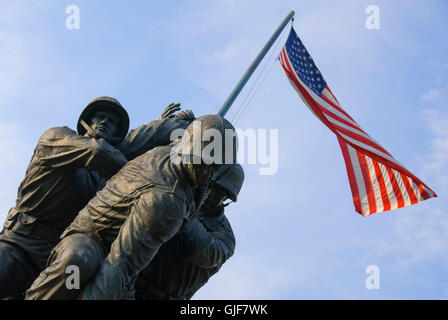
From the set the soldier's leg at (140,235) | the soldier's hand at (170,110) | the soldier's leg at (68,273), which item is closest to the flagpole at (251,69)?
the soldier's hand at (170,110)

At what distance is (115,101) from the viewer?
8.33m

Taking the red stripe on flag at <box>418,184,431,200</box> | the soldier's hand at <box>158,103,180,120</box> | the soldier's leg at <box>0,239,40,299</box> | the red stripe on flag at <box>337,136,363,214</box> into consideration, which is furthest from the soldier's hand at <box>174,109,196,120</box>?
the red stripe on flag at <box>418,184,431,200</box>

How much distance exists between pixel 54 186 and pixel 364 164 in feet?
22.4

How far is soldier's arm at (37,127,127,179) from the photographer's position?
24.4 feet

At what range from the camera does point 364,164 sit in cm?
1301

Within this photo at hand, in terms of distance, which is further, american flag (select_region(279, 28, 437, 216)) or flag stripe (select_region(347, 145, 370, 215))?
flag stripe (select_region(347, 145, 370, 215))

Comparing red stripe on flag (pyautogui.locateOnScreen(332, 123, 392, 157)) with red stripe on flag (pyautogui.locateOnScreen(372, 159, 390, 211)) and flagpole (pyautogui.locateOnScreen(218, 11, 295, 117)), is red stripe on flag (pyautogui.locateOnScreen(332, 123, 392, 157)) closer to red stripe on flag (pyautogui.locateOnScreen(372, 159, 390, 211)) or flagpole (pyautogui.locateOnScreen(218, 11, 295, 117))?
red stripe on flag (pyautogui.locateOnScreen(372, 159, 390, 211))

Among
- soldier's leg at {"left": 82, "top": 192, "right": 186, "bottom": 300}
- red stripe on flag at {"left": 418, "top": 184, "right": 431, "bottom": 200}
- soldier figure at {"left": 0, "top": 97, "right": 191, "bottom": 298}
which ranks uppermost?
red stripe on flag at {"left": 418, "top": 184, "right": 431, "bottom": 200}

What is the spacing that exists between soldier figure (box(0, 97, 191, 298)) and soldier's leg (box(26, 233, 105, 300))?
1190 mm

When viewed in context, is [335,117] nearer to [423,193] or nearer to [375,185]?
[375,185]

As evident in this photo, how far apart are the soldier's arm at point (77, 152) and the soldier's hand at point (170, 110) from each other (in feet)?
5.18

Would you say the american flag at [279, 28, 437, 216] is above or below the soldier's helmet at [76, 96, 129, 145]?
above
